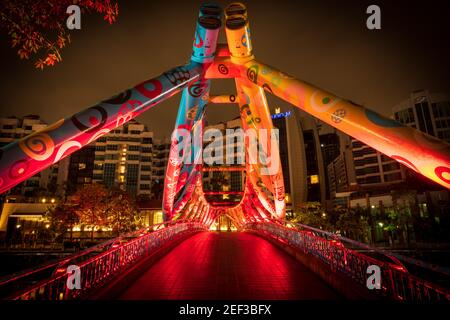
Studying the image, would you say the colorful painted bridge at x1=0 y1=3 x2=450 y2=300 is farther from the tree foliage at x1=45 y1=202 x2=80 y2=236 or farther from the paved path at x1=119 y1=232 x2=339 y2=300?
the tree foliage at x1=45 y1=202 x2=80 y2=236

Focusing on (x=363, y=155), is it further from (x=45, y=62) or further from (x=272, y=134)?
(x=45, y=62)

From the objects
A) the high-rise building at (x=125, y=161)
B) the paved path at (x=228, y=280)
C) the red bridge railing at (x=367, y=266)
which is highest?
the high-rise building at (x=125, y=161)

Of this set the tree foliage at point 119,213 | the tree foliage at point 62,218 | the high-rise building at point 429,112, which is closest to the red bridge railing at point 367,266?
the tree foliage at point 119,213

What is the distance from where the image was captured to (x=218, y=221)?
55.4 m

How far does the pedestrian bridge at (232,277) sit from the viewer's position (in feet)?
12.7

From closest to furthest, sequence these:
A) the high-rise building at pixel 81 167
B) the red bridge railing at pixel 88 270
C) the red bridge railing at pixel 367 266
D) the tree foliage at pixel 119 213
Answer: the red bridge railing at pixel 88 270, the red bridge railing at pixel 367 266, the tree foliage at pixel 119 213, the high-rise building at pixel 81 167

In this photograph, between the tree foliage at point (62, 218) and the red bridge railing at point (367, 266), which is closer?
the red bridge railing at point (367, 266)

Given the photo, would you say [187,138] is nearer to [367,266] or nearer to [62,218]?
[367,266]

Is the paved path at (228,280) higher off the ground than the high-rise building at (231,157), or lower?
lower

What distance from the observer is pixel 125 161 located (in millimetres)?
65500

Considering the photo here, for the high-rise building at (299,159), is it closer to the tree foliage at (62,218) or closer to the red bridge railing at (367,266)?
the tree foliage at (62,218)

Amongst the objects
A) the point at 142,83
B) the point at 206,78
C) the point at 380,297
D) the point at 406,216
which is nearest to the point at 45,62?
the point at 142,83

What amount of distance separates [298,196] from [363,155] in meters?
19.4

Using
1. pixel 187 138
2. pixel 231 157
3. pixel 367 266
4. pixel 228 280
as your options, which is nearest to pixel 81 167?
pixel 231 157
